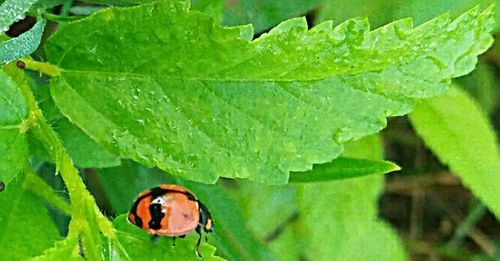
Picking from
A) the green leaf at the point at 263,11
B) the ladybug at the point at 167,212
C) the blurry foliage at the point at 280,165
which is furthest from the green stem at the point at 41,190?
the green leaf at the point at 263,11

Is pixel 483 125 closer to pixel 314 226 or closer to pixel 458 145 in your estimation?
pixel 458 145

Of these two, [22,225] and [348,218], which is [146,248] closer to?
[22,225]

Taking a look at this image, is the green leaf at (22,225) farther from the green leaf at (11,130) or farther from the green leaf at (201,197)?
the green leaf at (201,197)

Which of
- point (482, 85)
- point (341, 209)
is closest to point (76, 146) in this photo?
point (341, 209)

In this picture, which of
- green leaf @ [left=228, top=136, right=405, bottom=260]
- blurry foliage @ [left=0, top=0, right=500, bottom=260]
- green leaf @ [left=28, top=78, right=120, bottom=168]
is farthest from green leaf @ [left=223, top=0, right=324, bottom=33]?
green leaf @ [left=28, top=78, right=120, bottom=168]

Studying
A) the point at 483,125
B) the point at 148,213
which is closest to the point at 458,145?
the point at 483,125

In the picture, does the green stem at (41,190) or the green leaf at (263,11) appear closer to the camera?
the green stem at (41,190)

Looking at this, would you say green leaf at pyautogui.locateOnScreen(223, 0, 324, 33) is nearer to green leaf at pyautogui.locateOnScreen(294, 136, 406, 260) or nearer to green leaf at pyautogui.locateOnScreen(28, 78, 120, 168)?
green leaf at pyautogui.locateOnScreen(294, 136, 406, 260)
